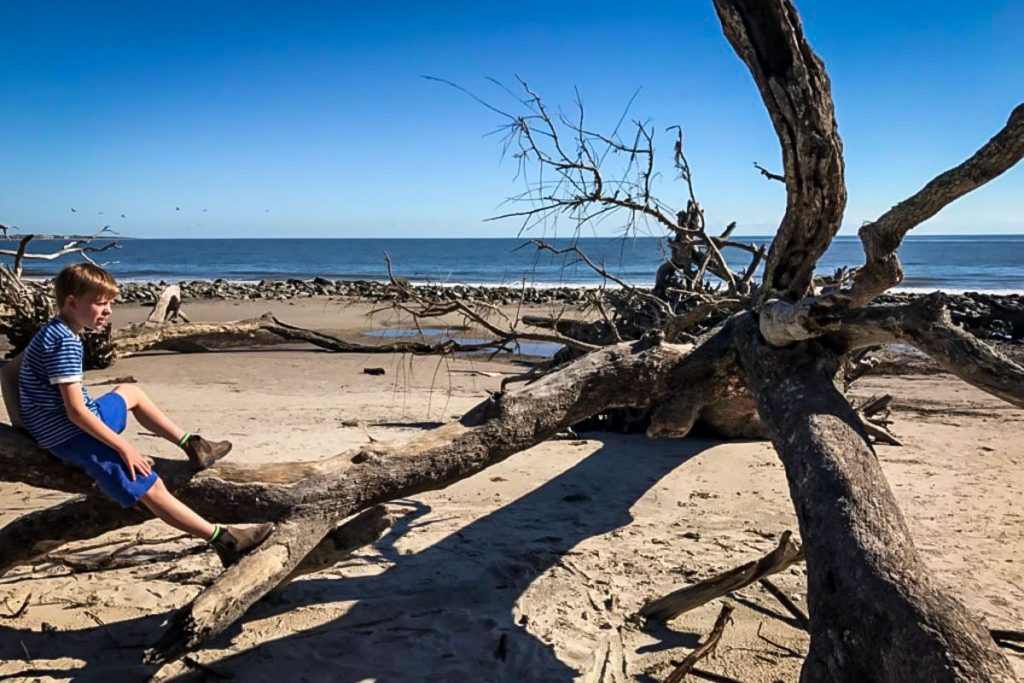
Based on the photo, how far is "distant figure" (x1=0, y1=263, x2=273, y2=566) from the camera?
3.17 meters

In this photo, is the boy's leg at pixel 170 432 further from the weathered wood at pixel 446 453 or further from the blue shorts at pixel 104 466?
the weathered wood at pixel 446 453

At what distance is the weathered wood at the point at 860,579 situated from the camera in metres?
2.36

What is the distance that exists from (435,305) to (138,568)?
2.39 meters

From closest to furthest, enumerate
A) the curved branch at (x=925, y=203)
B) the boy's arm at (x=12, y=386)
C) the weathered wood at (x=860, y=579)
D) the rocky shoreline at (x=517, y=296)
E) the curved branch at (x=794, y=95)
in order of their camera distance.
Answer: the weathered wood at (x=860, y=579) → the curved branch at (x=925, y=203) → the boy's arm at (x=12, y=386) → the curved branch at (x=794, y=95) → the rocky shoreline at (x=517, y=296)

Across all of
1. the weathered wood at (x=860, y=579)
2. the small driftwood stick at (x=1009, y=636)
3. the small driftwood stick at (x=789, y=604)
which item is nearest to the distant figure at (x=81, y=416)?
the weathered wood at (x=860, y=579)

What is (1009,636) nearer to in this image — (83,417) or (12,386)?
(83,417)

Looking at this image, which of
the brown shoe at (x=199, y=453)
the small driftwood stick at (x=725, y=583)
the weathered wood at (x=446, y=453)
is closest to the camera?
the weathered wood at (x=446, y=453)

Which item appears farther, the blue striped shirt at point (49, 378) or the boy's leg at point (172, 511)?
the boy's leg at point (172, 511)

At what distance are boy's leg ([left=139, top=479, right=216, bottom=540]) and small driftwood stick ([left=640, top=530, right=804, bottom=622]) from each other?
2.21 meters

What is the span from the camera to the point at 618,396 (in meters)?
4.47

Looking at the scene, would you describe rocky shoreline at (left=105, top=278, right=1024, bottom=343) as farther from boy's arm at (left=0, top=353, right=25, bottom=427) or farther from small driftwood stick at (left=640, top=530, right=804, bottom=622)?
boy's arm at (left=0, top=353, right=25, bottom=427)

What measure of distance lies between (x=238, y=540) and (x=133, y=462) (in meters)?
0.53

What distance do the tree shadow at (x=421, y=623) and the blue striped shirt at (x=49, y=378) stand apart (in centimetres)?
113

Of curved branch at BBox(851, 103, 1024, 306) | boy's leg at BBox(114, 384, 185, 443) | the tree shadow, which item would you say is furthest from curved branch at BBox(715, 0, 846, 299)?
boy's leg at BBox(114, 384, 185, 443)
